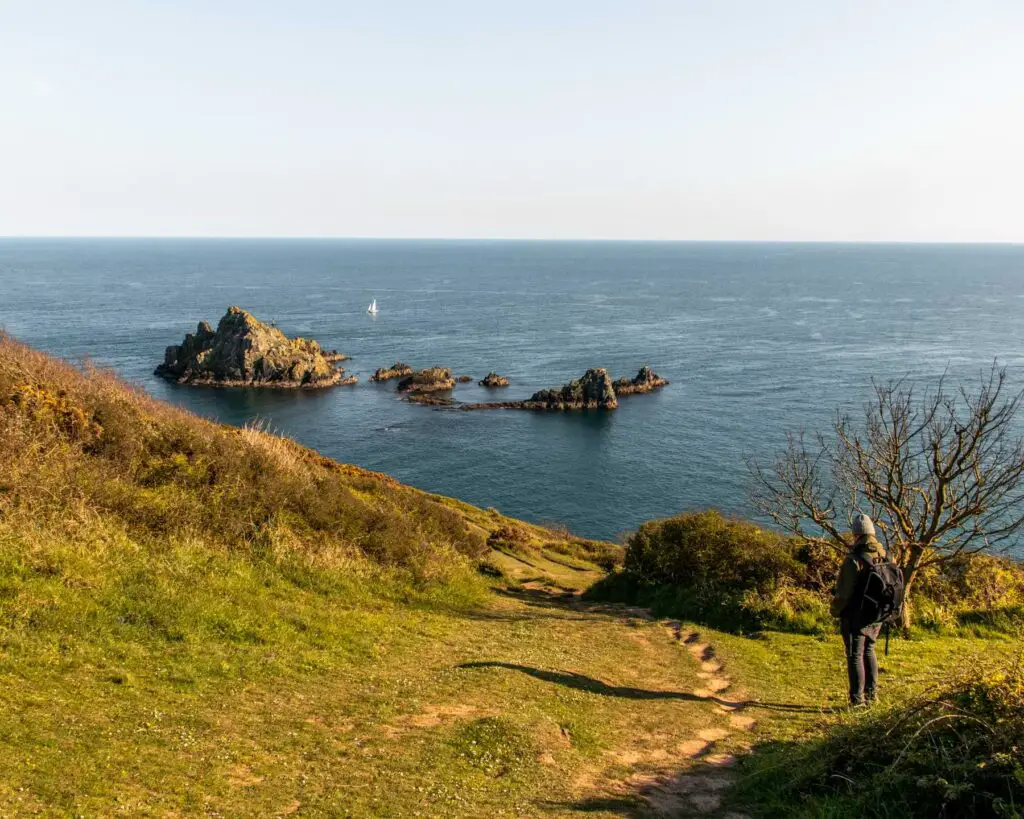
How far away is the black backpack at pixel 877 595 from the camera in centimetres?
1017

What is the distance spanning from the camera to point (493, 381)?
321 feet

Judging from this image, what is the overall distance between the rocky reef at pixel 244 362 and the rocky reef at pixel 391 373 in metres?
3.62

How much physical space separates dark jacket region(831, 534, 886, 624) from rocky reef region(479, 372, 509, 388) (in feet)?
285

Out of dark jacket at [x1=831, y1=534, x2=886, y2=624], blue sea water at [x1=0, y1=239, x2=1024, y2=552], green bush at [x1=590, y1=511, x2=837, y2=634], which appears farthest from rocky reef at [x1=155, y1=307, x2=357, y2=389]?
dark jacket at [x1=831, y1=534, x2=886, y2=624]

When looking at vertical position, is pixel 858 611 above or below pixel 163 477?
above

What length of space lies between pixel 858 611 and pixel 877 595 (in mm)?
372

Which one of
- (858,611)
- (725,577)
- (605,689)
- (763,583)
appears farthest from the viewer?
(725,577)

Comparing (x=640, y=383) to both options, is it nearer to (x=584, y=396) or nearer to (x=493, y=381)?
(x=584, y=396)

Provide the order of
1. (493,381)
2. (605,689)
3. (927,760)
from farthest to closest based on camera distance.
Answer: (493,381) → (605,689) → (927,760)

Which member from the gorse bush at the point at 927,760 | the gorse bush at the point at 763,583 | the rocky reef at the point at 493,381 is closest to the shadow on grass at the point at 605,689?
the gorse bush at the point at 927,760

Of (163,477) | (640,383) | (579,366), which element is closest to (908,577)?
(163,477)

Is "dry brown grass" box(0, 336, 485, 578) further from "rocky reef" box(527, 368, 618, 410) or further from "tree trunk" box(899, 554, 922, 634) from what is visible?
"rocky reef" box(527, 368, 618, 410)

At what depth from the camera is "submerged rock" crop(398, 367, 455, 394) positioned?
9561 cm

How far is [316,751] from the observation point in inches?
364
